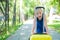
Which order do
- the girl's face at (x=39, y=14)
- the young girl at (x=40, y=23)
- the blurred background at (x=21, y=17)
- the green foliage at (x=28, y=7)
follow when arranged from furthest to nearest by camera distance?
the green foliage at (x=28, y=7), the blurred background at (x=21, y=17), the young girl at (x=40, y=23), the girl's face at (x=39, y=14)

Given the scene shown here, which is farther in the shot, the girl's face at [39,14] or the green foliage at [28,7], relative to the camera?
the green foliage at [28,7]

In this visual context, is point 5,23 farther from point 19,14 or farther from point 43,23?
point 19,14

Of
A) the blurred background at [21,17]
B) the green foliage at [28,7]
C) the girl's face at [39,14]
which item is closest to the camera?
the girl's face at [39,14]

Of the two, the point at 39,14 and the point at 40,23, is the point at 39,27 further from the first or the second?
the point at 39,14

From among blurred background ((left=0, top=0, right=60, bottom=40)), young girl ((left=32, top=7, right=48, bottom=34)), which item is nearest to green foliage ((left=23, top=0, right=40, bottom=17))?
blurred background ((left=0, top=0, right=60, bottom=40))

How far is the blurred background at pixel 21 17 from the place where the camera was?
9.60m

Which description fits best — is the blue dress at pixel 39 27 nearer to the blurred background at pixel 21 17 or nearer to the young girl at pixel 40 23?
the young girl at pixel 40 23

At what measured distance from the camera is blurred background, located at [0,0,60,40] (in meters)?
9.60

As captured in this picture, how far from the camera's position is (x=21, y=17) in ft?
64.4

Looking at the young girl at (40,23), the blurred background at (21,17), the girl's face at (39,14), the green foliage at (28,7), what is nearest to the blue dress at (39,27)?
the young girl at (40,23)

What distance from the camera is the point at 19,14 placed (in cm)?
1822

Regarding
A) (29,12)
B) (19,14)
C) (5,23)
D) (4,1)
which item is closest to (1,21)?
(5,23)

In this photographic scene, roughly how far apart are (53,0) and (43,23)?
9628 millimetres

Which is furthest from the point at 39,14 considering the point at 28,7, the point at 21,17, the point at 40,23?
the point at 28,7
